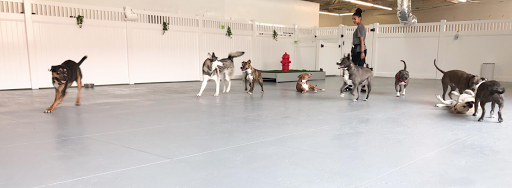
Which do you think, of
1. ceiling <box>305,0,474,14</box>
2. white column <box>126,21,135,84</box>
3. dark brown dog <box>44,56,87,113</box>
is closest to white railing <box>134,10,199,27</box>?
white column <box>126,21,135,84</box>

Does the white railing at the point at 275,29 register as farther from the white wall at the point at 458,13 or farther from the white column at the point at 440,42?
the white wall at the point at 458,13

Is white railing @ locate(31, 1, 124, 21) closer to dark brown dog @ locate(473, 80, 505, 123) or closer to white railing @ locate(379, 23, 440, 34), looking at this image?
dark brown dog @ locate(473, 80, 505, 123)

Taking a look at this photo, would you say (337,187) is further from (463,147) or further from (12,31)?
(12,31)

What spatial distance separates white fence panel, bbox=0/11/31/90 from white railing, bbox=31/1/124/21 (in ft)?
1.55

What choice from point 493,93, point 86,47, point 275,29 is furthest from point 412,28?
point 86,47

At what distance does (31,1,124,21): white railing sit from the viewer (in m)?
8.29

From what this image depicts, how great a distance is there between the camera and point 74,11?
8.74m

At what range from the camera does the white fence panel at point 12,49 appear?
780cm

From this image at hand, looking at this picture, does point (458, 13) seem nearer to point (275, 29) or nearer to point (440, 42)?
point (440, 42)

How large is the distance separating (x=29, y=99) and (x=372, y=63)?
11986 mm

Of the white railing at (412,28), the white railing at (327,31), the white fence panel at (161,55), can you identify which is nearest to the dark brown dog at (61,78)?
the white fence panel at (161,55)

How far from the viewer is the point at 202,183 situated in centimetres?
206

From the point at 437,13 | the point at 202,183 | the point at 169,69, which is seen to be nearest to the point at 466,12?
the point at 437,13

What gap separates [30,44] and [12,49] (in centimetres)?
38
